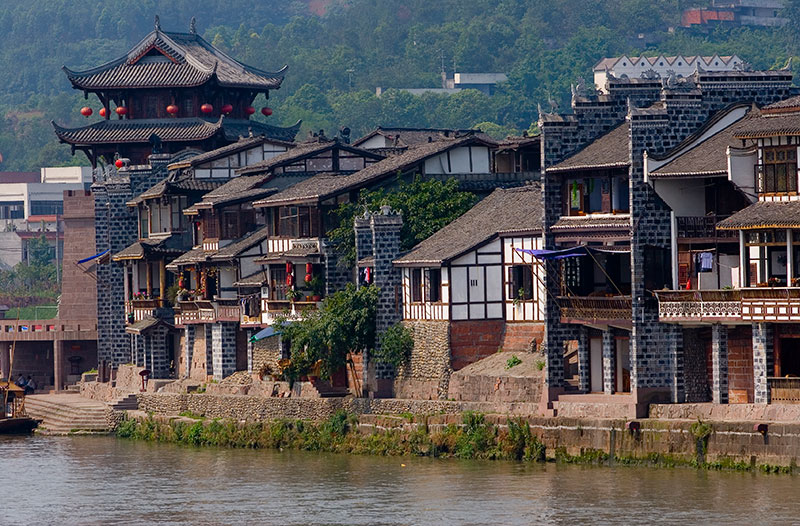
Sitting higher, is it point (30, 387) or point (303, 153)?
point (303, 153)

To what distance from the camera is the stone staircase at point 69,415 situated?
308 ft

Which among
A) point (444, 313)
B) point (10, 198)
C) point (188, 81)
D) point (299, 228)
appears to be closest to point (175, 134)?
point (188, 81)

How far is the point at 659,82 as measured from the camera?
7219 cm

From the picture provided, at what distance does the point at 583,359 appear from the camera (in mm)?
71188

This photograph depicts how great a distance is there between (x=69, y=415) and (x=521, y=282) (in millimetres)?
27394

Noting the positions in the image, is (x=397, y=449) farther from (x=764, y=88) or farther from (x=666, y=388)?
(x=764, y=88)

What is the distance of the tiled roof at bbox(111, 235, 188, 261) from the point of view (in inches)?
4018

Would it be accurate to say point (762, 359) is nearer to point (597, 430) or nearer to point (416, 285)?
point (597, 430)

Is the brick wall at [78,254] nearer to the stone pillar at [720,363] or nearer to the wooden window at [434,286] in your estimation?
the wooden window at [434,286]

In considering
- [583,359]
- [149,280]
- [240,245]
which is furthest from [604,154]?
[149,280]

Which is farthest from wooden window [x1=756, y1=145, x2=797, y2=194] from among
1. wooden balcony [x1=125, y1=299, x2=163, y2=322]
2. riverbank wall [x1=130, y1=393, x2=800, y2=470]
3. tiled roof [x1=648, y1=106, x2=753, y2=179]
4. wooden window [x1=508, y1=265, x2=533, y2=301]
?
wooden balcony [x1=125, y1=299, x2=163, y2=322]

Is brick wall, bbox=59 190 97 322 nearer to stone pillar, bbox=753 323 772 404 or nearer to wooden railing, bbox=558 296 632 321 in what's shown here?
wooden railing, bbox=558 296 632 321

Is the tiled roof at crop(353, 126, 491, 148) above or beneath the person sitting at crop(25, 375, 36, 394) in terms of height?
above

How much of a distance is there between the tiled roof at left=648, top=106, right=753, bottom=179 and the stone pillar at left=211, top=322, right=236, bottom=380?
33022mm
